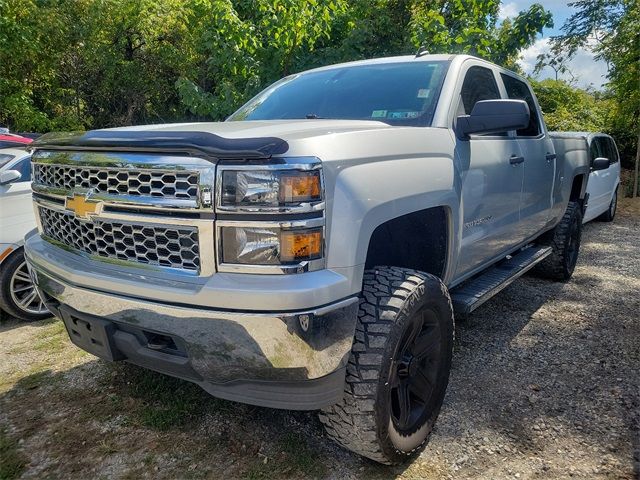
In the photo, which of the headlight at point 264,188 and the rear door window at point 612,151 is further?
the rear door window at point 612,151

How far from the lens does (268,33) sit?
6.94 metres

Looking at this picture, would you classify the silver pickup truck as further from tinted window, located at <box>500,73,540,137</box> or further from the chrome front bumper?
tinted window, located at <box>500,73,540,137</box>

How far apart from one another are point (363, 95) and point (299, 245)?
5.53 feet

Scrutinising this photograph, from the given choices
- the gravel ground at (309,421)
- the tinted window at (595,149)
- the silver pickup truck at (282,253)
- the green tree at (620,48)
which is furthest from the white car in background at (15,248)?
the green tree at (620,48)

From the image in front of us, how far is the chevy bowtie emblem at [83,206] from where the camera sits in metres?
1.96

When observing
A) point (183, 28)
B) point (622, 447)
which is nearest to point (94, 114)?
point (183, 28)

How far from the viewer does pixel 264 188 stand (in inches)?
65.1

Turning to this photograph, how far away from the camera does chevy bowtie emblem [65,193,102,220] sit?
1.96 m

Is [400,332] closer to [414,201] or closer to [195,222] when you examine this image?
[414,201]

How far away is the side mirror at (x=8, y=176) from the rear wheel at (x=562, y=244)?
16.0 ft

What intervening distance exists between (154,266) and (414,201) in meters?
1.14

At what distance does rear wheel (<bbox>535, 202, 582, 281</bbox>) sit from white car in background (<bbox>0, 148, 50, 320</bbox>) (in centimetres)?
472

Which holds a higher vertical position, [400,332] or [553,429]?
[400,332]

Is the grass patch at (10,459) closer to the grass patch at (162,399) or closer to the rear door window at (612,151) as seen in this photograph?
the grass patch at (162,399)
